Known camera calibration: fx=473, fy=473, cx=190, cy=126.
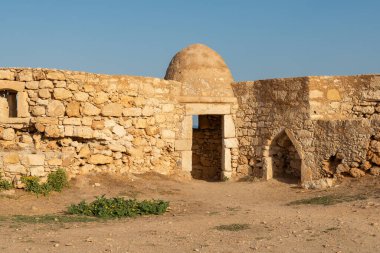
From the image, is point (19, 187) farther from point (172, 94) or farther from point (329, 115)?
point (329, 115)

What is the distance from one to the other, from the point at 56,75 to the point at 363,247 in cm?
724

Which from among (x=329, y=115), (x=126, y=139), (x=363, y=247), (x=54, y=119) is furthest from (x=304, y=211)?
(x=54, y=119)

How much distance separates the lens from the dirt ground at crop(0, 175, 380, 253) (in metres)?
5.40

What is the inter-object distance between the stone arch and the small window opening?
5895 millimetres

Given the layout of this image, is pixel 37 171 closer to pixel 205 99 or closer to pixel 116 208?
pixel 116 208

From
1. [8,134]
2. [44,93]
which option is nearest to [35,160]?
[8,134]

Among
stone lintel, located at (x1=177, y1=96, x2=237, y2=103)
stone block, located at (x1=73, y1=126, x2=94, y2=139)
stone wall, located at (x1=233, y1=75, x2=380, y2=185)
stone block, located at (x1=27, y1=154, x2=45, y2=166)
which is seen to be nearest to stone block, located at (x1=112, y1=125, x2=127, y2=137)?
stone block, located at (x1=73, y1=126, x2=94, y2=139)

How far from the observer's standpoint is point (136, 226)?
22.0ft

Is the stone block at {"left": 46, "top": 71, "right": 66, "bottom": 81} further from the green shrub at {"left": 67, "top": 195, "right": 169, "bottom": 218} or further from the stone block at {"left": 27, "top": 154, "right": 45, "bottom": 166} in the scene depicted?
the green shrub at {"left": 67, "top": 195, "right": 169, "bottom": 218}

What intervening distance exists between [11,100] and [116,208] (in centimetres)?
417

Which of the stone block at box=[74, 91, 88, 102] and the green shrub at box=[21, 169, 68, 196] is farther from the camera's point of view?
the stone block at box=[74, 91, 88, 102]

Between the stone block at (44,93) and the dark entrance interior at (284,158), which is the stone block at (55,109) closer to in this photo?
the stone block at (44,93)

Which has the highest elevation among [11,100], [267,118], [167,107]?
[11,100]

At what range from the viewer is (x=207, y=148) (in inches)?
570
